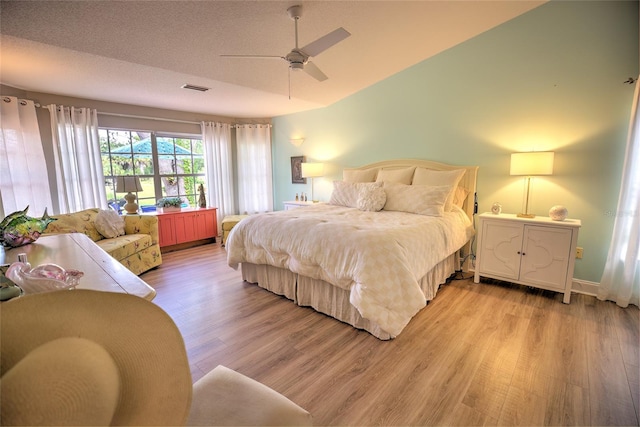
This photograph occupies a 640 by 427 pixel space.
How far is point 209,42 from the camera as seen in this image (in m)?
2.48

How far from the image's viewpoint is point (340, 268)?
88.4 inches

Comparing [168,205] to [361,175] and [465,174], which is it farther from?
[465,174]

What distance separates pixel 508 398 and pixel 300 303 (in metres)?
1.66

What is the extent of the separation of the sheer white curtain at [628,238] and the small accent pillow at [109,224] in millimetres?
5263

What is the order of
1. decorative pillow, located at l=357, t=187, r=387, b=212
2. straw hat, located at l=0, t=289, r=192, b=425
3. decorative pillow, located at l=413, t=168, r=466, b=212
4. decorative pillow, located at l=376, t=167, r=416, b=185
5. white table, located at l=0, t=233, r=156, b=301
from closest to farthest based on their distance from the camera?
straw hat, located at l=0, t=289, r=192, b=425 → white table, located at l=0, t=233, r=156, b=301 → decorative pillow, located at l=413, t=168, r=466, b=212 → decorative pillow, located at l=357, t=187, r=387, b=212 → decorative pillow, located at l=376, t=167, r=416, b=185

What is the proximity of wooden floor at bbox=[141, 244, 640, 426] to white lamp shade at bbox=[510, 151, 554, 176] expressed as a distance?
1214mm

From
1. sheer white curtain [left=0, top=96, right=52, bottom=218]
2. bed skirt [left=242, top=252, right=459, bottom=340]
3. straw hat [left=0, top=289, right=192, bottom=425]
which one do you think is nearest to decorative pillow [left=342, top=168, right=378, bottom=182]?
bed skirt [left=242, top=252, right=459, bottom=340]

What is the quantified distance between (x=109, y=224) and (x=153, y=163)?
5.56ft

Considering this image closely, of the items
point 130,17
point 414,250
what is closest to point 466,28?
point 414,250

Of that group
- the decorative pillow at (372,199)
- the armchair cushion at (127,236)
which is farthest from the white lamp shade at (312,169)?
the armchair cushion at (127,236)

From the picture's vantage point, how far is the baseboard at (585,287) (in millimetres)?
2827

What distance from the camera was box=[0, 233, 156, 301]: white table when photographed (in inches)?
43.2

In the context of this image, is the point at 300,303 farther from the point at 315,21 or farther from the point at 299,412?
the point at 315,21

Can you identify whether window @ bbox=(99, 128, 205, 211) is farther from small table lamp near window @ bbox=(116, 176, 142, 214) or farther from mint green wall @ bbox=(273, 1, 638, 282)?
mint green wall @ bbox=(273, 1, 638, 282)
